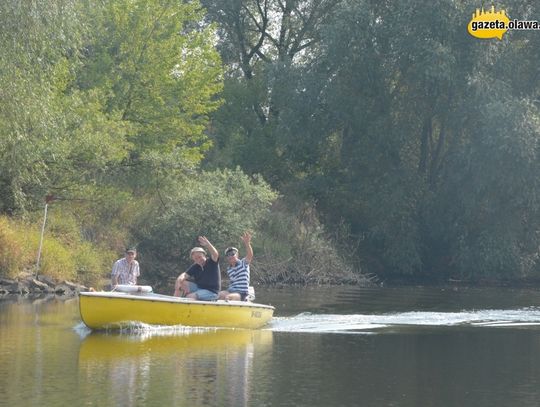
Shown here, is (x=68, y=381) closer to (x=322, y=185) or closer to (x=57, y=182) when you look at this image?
(x=57, y=182)

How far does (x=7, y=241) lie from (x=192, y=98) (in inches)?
614

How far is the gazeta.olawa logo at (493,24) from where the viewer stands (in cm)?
4462

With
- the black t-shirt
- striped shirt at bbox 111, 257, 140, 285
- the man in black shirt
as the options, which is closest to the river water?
the man in black shirt

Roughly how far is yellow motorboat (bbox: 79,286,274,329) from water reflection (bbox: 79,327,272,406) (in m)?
0.26

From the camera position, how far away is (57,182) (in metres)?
36.0

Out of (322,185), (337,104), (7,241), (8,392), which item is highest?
(337,104)

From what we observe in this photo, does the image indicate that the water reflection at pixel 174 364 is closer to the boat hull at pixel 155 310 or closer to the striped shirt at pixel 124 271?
the boat hull at pixel 155 310

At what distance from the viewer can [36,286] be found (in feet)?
106

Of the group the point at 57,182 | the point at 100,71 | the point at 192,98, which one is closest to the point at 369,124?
the point at 192,98

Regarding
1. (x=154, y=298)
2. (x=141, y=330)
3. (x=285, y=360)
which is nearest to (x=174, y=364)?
(x=285, y=360)

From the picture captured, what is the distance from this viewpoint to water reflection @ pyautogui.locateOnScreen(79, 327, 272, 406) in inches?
592

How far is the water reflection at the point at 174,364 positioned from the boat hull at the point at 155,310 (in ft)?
0.86

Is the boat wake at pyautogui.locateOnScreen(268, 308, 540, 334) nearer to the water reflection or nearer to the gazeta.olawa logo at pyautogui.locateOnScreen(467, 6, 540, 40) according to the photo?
the water reflection

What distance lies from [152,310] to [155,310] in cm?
6
